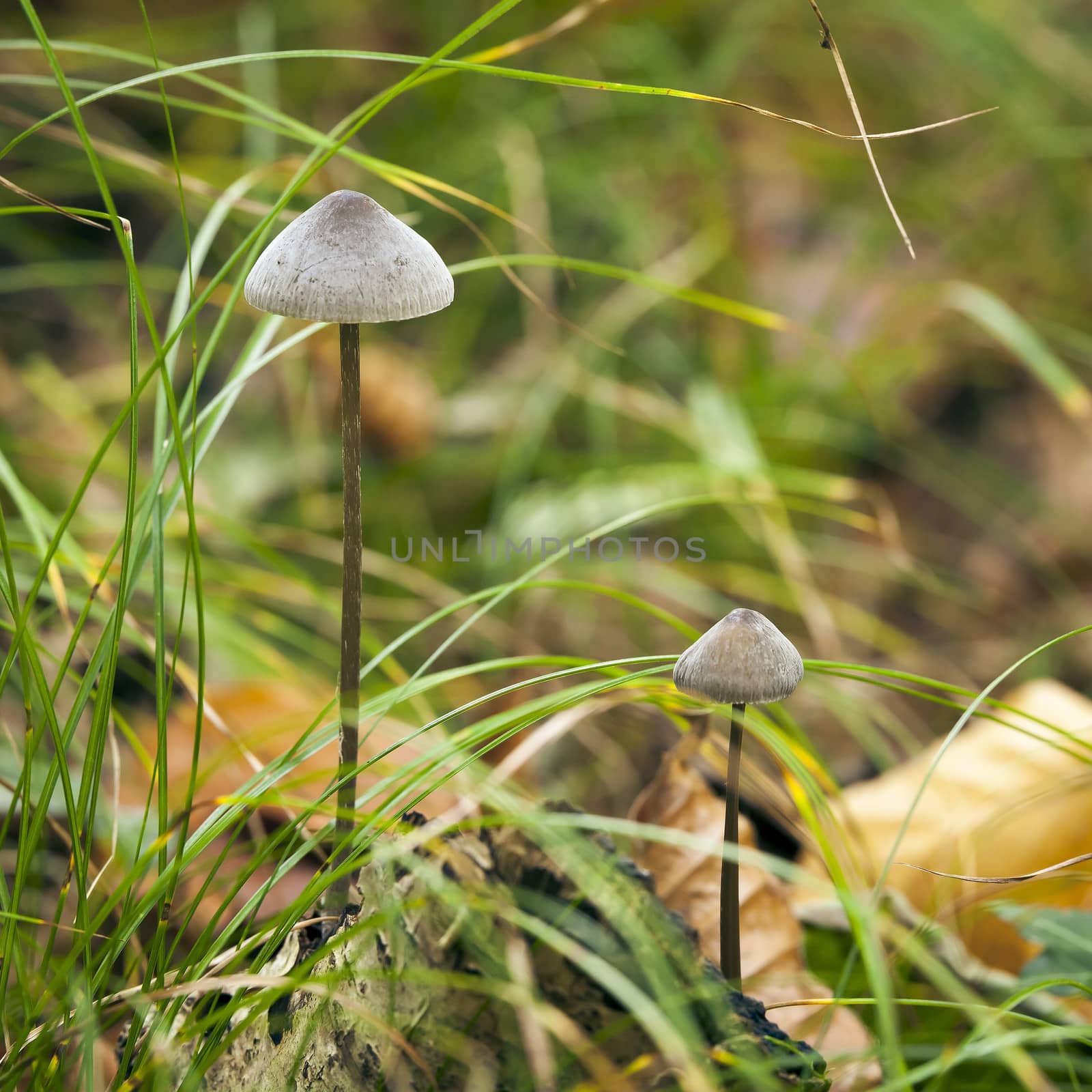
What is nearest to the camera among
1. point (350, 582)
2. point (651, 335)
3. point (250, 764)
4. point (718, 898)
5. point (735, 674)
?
point (735, 674)

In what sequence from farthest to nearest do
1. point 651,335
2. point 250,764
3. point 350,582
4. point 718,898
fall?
point 651,335
point 250,764
point 718,898
point 350,582

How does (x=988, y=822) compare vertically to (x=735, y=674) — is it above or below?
below

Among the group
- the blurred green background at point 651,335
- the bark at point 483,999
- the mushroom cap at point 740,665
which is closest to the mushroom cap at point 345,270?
the mushroom cap at point 740,665

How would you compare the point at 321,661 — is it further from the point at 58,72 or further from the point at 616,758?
the point at 58,72

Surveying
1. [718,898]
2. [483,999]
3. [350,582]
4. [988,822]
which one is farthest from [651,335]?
[483,999]

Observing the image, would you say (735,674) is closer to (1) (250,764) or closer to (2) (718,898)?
(2) (718,898)

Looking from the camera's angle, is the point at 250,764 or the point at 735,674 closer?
the point at 735,674

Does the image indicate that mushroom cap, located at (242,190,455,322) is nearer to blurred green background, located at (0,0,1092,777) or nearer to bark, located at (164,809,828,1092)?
bark, located at (164,809,828,1092)

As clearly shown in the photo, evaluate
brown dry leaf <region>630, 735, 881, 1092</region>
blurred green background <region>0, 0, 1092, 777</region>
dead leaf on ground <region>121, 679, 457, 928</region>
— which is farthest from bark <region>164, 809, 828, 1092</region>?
blurred green background <region>0, 0, 1092, 777</region>

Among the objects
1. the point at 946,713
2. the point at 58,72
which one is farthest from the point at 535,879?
the point at 946,713
